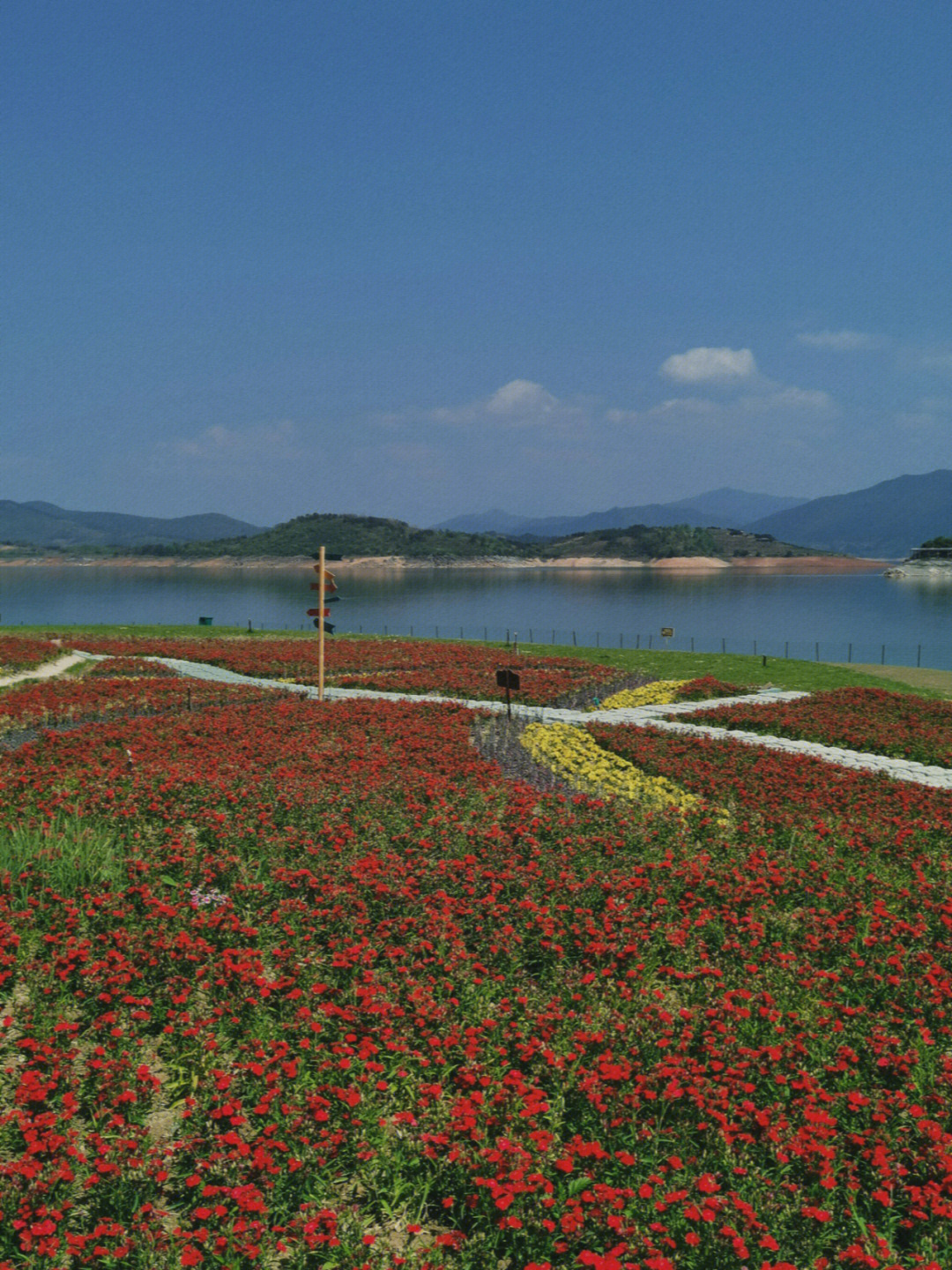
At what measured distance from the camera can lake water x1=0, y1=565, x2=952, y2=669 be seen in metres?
73.4

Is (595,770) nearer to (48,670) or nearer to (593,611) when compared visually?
(48,670)

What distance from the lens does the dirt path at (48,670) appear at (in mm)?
28641

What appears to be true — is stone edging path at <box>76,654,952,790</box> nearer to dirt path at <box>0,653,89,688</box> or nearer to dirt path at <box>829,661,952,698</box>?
dirt path at <box>0,653,89,688</box>

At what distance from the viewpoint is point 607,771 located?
16.0 metres

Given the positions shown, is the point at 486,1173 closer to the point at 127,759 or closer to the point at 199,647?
the point at 127,759

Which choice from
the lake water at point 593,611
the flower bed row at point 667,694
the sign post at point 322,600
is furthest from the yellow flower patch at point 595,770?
the lake water at point 593,611

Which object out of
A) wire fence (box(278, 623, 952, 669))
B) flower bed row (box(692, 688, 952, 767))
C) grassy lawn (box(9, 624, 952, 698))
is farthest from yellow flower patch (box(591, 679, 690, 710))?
wire fence (box(278, 623, 952, 669))

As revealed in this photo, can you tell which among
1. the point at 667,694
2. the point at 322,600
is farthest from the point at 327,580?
the point at 667,694

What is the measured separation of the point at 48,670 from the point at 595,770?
24.4 meters

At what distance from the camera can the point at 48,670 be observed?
31.1 meters

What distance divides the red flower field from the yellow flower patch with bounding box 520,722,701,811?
1477 millimetres

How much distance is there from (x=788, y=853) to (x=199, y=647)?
3226cm

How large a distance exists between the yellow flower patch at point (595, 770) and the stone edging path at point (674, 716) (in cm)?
254

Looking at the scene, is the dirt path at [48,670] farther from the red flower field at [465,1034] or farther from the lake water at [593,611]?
the lake water at [593,611]
